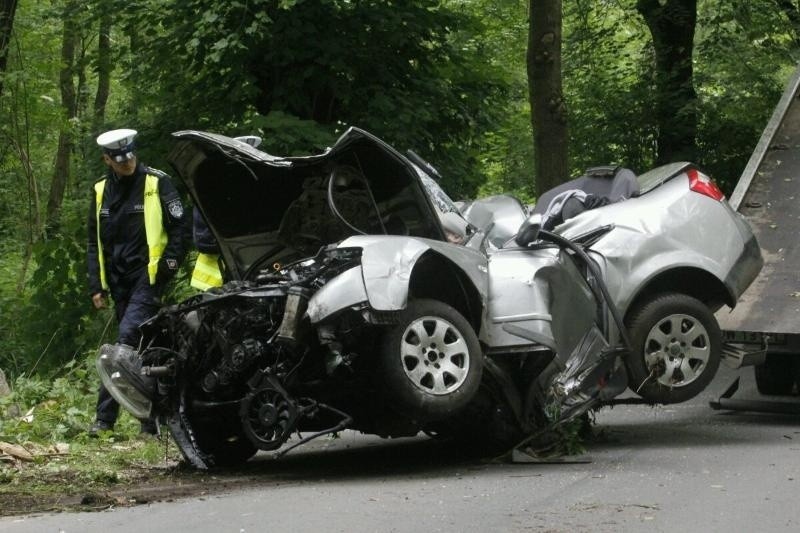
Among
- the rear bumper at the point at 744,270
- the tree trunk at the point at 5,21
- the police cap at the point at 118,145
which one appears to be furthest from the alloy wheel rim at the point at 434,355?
the tree trunk at the point at 5,21

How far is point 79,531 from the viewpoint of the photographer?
5.57m

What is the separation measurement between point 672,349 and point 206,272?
3.21m

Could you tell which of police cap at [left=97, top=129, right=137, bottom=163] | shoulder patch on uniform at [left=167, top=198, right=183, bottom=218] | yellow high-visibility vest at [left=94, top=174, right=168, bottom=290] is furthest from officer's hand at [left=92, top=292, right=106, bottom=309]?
police cap at [left=97, top=129, right=137, bottom=163]

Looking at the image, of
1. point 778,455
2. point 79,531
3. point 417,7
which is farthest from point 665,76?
point 79,531

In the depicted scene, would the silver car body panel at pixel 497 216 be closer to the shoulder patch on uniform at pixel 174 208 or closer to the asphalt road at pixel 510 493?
the asphalt road at pixel 510 493

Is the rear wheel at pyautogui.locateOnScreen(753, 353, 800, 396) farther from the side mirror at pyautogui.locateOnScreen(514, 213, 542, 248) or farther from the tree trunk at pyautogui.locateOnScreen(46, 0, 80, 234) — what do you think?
the tree trunk at pyautogui.locateOnScreen(46, 0, 80, 234)

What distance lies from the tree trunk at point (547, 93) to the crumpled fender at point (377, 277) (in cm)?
690

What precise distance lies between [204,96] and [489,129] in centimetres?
340

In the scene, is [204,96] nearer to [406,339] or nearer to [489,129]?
[489,129]

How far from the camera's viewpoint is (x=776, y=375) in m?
9.91

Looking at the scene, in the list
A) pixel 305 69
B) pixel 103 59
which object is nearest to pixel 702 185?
pixel 305 69

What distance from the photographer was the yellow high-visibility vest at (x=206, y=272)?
868 centimetres

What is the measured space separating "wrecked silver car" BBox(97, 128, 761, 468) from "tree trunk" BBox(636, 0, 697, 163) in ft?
26.4

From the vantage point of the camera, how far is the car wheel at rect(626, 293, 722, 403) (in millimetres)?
8211
